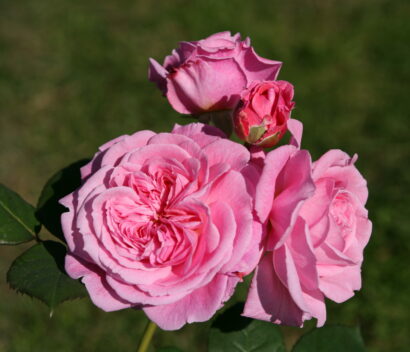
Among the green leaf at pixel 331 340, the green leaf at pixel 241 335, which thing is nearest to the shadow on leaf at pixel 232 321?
the green leaf at pixel 241 335

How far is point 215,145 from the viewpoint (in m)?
0.75

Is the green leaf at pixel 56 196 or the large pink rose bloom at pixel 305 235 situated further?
the green leaf at pixel 56 196

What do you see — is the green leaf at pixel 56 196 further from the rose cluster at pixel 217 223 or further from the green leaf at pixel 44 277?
the rose cluster at pixel 217 223

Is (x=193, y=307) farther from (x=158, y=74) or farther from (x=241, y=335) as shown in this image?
(x=158, y=74)

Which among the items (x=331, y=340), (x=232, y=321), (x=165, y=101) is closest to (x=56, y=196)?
(x=232, y=321)

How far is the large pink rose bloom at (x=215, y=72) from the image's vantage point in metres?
0.85

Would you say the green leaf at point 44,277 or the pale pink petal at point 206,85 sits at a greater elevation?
the pale pink petal at point 206,85

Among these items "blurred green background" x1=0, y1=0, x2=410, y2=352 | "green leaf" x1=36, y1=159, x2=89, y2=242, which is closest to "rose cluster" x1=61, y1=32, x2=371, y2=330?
"green leaf" x1=36, y1=159, x2=89, y2=242

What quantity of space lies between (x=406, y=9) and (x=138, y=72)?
1805 mm

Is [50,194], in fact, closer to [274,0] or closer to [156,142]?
[156,142]

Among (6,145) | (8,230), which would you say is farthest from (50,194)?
(6,145)

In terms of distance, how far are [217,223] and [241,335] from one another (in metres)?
0.32

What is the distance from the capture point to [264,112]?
0.81 meters

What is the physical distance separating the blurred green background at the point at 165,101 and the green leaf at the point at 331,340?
3.99 feet
